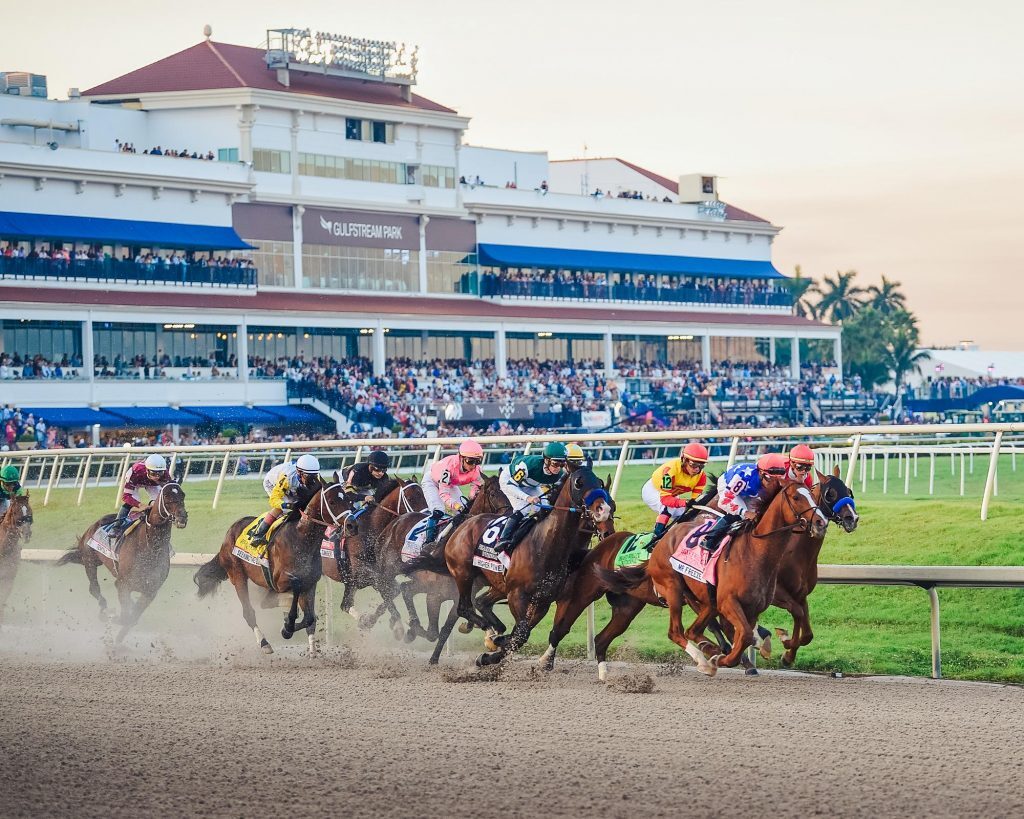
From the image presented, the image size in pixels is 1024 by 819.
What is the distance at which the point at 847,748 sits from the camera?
24.2 feet

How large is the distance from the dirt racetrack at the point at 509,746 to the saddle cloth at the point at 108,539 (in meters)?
2.77

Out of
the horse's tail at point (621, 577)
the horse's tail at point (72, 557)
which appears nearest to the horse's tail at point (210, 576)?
the horse's tail at point (72, 557)

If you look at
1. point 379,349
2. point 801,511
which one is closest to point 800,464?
point 801,511

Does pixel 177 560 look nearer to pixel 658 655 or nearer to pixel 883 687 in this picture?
pixel 658 655

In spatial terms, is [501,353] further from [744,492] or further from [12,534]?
[744,492]

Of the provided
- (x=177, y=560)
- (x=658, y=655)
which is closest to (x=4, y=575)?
(x=177, y=560)

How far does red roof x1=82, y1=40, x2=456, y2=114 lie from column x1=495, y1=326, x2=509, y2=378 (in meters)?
8.21

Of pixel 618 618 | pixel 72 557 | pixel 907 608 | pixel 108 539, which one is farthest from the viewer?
pixel 72 557

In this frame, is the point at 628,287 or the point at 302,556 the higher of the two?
the point at 628,287

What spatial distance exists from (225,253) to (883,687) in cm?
3972

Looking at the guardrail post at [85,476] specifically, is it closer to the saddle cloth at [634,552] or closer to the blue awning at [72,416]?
the saddle cloth at [634,552]

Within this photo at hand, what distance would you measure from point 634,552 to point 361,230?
4150 centimetres

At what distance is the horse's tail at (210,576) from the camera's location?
13242 mm

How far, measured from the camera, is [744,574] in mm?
9328
